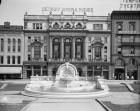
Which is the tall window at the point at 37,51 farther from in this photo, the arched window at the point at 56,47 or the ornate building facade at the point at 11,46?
the arched window at the point at 56,47

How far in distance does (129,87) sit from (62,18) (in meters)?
33.9

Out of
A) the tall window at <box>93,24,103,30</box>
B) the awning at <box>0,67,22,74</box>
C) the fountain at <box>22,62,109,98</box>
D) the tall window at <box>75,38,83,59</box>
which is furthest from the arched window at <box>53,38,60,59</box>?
the fountain at <box>22,62,109,98</box>

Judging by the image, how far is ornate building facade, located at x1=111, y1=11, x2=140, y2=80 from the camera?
244ft

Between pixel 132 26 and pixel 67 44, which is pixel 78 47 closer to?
pixel 67 44

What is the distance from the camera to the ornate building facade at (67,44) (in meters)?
74.0

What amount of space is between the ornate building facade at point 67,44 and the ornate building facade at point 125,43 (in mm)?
1789

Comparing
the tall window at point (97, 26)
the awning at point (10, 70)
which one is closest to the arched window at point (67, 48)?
the tall window at point (97, 26)

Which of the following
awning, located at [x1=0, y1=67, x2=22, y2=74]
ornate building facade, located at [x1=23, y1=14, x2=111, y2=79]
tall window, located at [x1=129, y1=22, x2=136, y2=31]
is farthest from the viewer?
tall window, located at [x1=129, y1=22, x2=136, y2=31]

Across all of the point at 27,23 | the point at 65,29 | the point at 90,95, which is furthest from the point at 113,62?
A: the point at 90,95

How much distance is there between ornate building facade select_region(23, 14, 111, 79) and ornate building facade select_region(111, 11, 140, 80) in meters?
1.79

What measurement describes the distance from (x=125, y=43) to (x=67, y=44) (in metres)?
14.6

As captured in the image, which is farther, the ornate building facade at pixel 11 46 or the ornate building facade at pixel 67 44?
the ornate building facade at pixel 67 44

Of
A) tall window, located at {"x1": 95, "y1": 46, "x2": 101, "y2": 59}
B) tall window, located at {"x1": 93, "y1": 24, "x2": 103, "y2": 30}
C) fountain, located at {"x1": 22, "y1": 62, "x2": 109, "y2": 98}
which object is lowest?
fountain, located at {"x1": 22, "y1": 62, "x2": 109, "y2": 98}

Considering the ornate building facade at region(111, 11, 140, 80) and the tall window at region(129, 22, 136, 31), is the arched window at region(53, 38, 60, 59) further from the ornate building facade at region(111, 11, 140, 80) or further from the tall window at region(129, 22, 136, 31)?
the tall window at region(129, 22, 136, 31)
